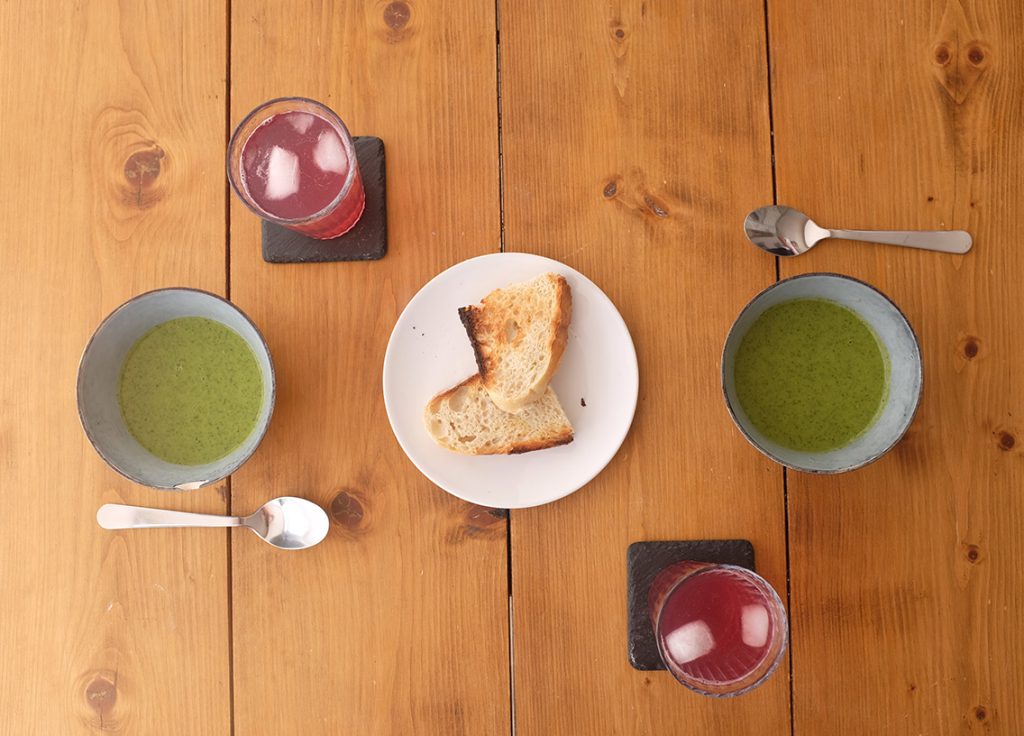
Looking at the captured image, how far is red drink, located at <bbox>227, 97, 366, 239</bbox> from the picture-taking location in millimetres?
1133

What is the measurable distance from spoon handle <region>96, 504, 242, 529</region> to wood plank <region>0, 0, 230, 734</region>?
3cm

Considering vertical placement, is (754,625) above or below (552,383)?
below

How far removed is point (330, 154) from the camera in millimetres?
1140

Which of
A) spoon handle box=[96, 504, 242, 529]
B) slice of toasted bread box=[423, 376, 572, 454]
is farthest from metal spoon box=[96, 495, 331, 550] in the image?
slice of toasted bread box=[423, 376, 572, 454]

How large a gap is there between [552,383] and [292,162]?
0.48 metres

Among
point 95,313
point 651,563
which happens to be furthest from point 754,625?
point 95,313

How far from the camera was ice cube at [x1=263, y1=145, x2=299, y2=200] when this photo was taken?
114 cm

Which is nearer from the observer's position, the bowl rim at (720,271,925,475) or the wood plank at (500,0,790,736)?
the bowl rim at (720,271,925,475)

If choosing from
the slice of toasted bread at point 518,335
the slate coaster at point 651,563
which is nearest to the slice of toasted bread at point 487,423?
the slice of toasted bread at point 518,335

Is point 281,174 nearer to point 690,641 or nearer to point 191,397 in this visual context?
point 191,397

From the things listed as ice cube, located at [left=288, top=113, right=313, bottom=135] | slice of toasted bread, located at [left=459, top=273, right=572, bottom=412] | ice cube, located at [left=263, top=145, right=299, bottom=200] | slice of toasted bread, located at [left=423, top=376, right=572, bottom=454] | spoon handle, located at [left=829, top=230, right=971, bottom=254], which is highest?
ice cube, located at [left=288, top=113, right=313, bottom=135]

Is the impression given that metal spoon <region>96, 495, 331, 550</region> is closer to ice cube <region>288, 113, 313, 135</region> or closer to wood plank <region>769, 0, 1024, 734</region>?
ice cube <region>288, 113, 313, 135</region>

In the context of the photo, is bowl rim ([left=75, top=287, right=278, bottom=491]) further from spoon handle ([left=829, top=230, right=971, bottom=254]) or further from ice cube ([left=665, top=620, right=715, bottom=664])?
spoon handle ([left=829, top=230, right=971, bottom=254])

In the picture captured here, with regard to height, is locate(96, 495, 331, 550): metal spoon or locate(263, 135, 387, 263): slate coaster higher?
locate(263, 135, 387, 263): slate coaster
